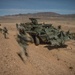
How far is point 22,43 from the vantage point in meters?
10.4

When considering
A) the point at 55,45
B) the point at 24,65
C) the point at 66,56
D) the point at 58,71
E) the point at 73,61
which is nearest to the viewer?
the point at 24,65

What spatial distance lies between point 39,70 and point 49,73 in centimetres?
48

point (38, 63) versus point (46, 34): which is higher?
point (46, 34)

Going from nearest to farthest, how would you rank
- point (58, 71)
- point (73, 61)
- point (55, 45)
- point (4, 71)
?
point (4, 71), point (58, 71), point (73, 61), point (55, 45)

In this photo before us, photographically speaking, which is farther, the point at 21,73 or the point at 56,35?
the point at 56,35

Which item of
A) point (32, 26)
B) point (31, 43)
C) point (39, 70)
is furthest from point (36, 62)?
point (32, 26)

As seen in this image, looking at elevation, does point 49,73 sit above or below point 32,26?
below

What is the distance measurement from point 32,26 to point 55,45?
3059 mm

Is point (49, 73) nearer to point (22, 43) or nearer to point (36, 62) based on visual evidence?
point (36, 62)

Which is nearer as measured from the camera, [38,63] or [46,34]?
[38,63]

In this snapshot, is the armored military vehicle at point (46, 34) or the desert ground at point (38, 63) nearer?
the desert ground at point (38, 63)

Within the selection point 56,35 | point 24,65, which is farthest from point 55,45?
point 24,65

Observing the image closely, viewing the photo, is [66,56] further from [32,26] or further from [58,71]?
[32,26]

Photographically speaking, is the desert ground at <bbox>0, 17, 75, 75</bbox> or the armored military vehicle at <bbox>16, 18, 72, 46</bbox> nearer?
the desert ground at <bbox>0, 17, 75, 75</bbox>
